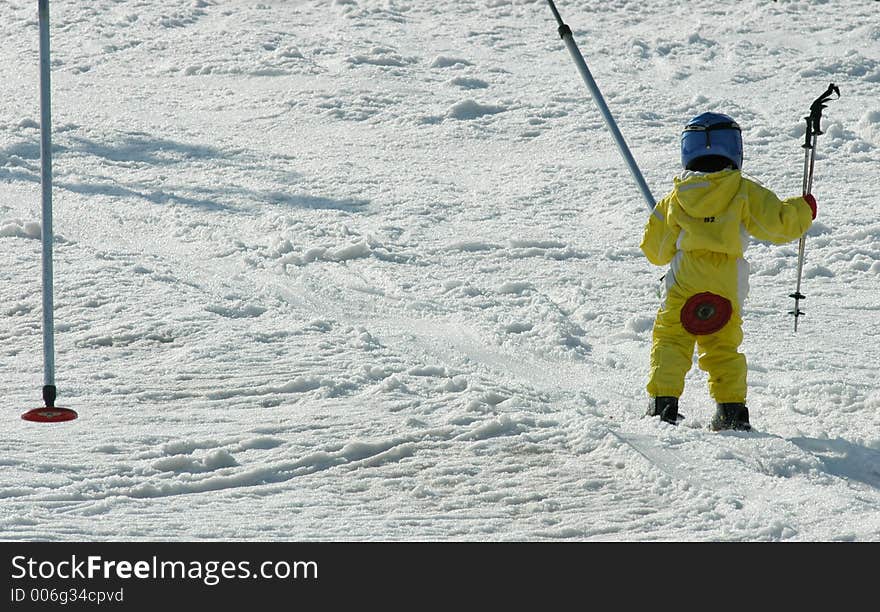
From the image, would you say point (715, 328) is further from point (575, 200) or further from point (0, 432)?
point (575, 200)

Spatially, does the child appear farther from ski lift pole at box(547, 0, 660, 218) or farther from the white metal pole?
the white metal pole

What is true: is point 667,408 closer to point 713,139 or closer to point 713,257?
point 713,257

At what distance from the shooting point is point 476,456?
4988 millimetres

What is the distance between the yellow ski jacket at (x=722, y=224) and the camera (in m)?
5.12

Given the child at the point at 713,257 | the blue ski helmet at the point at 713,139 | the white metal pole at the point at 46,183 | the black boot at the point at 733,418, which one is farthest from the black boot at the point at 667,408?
the white metal pole at the point at 46,183

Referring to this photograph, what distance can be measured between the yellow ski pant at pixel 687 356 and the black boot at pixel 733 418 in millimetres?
33

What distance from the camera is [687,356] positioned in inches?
208

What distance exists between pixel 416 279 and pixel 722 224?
3.30m

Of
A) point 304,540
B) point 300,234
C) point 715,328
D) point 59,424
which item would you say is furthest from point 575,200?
point 304,540

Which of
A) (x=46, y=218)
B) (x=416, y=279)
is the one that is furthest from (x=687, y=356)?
(x=416, y=279)

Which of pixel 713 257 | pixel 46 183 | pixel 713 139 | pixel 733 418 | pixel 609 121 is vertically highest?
pixel 609 121

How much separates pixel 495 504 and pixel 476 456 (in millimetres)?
494

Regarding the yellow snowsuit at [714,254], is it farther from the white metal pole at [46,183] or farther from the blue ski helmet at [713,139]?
the white metal pole at [46,183]

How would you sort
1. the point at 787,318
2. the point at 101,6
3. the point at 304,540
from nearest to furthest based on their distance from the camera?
1. the point at 304,540
2. the point at 787,318
3. the point at 101,6
